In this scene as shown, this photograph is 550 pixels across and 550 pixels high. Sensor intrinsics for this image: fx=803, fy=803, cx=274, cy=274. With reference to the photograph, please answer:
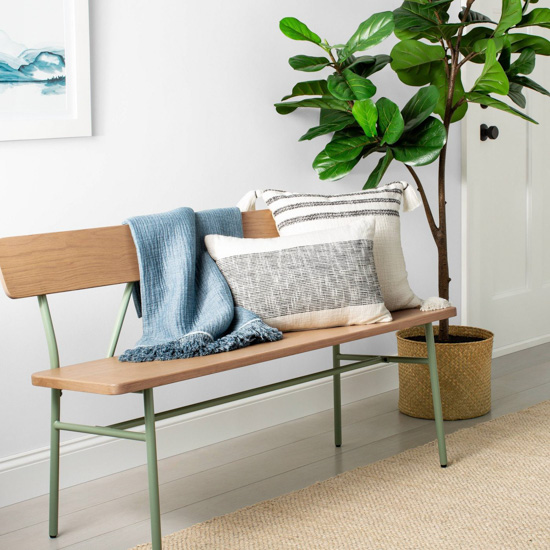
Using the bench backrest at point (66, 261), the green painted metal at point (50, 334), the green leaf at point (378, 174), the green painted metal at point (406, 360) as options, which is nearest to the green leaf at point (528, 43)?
the green leaf at point (378, 174)

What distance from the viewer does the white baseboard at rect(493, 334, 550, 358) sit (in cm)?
380

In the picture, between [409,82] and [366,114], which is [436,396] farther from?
[409,82]

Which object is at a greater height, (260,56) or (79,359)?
(260,56)

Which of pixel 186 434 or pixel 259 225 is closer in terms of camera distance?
pixel 259 225

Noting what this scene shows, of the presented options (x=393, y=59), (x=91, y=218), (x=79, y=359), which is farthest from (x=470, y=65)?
(x=79, y=359)

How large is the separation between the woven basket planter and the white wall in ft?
1.26

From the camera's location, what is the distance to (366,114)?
254 centimetres

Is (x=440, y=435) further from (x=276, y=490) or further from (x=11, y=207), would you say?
(x=11, y=207)

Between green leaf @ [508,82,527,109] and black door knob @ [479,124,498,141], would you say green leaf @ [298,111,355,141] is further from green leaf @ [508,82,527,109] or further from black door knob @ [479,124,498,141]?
black door knob @ [479,124,498,141]

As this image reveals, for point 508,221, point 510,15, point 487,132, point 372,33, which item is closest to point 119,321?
point 372,33

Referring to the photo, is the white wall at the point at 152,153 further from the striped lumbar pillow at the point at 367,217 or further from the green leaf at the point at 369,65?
the striped lumbar pillow at the point at 367,217

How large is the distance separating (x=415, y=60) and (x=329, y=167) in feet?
1.63

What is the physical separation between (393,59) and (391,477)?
4.71 ft

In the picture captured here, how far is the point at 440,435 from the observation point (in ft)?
7.66
